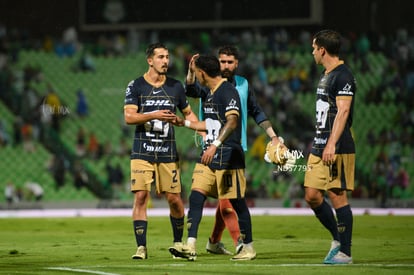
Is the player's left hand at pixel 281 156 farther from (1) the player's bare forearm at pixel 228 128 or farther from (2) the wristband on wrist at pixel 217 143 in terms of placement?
(2) the wristband on wrist at pixel 217 143

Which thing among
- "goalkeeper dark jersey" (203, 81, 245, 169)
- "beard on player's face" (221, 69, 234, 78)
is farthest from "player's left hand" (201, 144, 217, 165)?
"beard on player's face" (221, 69, 234, 78)

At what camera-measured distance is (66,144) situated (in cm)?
2422

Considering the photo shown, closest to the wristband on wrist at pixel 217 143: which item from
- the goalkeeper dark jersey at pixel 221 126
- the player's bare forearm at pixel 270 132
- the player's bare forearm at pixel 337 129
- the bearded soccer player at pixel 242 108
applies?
the goalkeeper dark jersey at pixel 221 126

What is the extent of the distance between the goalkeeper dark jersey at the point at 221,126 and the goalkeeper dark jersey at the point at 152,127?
609 millimetres

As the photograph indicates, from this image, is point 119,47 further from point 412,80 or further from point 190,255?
point 190,255

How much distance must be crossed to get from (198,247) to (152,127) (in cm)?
228

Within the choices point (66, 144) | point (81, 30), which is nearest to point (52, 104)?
point (66, 144)

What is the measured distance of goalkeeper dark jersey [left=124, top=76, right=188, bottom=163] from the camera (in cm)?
1027

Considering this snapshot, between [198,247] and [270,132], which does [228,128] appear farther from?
[198,247]

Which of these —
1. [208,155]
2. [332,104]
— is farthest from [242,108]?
[332,104]

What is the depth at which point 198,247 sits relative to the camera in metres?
12.0

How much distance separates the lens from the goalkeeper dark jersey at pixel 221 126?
384 inches

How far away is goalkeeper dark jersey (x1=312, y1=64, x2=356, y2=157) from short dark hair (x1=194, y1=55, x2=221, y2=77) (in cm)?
114

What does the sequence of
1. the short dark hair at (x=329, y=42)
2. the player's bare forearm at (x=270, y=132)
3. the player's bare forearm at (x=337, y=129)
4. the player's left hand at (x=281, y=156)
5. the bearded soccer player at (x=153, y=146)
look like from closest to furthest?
the player's bare forearm at (x=337, y=129) < the short dark hair at (x=329, y=42) < the player's left hand at (x=281, y=156) < the player's bare forearm at (x=270, y=132) < the bearded soccer player at (x=153, y=146)
